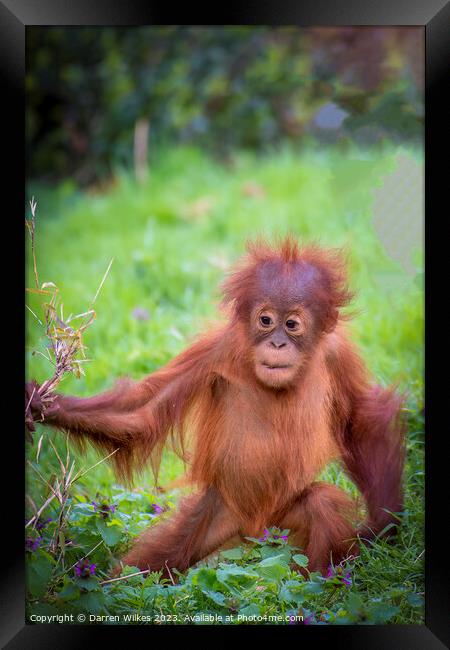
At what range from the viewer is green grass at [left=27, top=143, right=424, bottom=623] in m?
3.07

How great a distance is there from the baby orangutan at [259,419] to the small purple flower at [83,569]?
232mm

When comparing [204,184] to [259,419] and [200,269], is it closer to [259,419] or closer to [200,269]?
[200,269]

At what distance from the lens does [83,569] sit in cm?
289

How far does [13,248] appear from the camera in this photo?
8.94 feet

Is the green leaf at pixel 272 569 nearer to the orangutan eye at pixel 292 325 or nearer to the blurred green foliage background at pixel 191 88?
the orangutan eye at pixel 292 325

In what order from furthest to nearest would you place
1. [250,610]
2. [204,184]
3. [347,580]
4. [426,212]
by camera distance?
[204,184] < [347,580] < [250,610] < [426,212]

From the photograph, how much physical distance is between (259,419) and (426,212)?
970 millimetres

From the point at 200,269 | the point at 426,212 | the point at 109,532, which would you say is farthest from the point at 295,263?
the point at 200,269

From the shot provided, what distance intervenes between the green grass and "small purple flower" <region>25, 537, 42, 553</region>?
12 cm

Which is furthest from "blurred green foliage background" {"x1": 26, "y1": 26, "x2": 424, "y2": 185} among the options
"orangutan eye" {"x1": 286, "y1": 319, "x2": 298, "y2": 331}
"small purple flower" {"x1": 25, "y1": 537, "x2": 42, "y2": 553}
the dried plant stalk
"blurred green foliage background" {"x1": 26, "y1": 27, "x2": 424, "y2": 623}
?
"small purple flower" {"x1": 25, "y1": 537, "x2": 42, "y2": 553}

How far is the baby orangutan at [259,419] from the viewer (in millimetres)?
3037

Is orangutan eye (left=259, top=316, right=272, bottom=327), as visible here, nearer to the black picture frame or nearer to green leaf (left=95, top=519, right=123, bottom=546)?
the black picture frame

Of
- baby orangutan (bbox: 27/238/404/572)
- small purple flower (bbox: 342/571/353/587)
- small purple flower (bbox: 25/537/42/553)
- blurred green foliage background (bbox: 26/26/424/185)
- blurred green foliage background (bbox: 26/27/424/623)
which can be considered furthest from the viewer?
blurred green foliage background (bbox: 26/26/424/185)

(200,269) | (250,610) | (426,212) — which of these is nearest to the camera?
(426,212)
